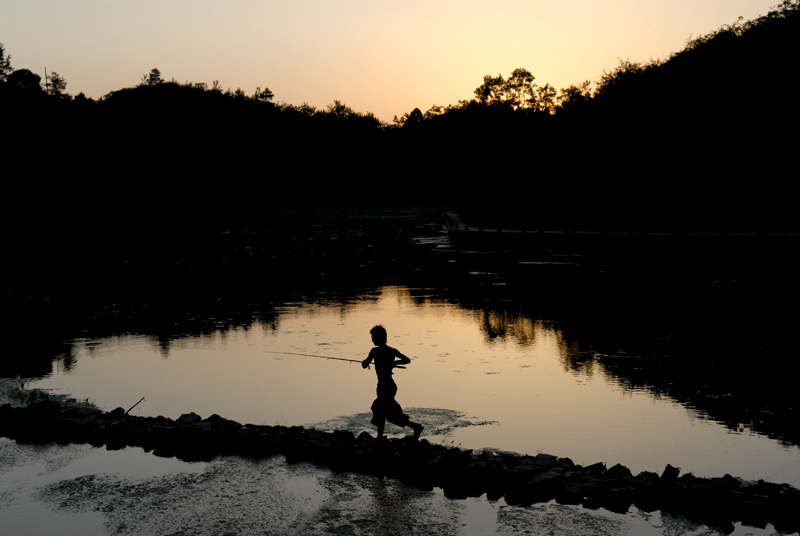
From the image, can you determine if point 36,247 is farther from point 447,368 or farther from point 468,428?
point 468,428

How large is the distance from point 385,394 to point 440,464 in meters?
1.30

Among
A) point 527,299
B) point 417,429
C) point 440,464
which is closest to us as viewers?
point 440,464

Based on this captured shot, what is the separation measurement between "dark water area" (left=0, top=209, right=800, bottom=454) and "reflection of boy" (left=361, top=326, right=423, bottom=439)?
4025 mm

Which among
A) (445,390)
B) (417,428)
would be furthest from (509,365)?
(417,428)

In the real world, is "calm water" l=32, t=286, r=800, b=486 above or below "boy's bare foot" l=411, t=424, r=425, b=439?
below

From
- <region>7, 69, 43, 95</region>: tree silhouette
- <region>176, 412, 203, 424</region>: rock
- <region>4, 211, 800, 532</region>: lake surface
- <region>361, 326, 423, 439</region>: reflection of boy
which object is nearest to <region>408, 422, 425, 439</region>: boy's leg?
<region>361, 326, 423, 439</region>: reflection of boy

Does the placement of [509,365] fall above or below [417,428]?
below

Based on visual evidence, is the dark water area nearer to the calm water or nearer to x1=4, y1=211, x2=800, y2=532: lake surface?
x1=4, y1=211, x2=800, y2=532: lake surface

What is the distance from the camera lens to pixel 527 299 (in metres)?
21.5

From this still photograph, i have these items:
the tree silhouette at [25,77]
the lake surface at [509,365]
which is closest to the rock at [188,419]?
the lake surface at [509,365]

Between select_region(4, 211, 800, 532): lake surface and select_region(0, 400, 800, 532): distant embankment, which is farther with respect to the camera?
select_region(4, 211, 800, 532): lake surface

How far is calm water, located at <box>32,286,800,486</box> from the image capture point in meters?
8.71

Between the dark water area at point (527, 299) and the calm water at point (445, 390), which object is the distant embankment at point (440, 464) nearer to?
the calm water at point (445, 390)

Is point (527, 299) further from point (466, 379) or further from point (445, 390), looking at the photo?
point (445, 390)
